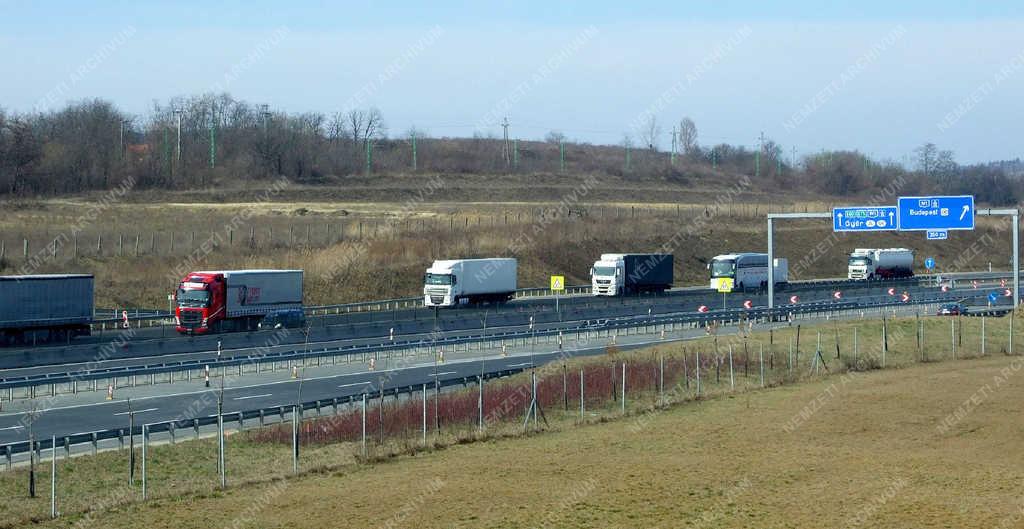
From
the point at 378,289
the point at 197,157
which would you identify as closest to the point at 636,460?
the point at 378,289

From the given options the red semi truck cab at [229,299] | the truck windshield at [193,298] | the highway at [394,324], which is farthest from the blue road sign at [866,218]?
the truck windshield at [193,298]

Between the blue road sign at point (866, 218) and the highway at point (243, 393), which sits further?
the blue road sign at point (866, 218)

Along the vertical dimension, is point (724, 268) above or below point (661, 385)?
above

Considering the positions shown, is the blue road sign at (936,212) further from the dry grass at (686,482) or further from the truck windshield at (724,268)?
the truck windshield at (724,268)

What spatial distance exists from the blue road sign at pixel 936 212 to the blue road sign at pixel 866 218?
52cm

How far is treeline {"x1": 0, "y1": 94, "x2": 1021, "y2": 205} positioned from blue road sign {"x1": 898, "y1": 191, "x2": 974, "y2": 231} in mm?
81200

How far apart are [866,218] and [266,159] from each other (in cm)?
9192

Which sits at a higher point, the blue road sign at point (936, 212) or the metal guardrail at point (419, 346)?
the blue road sign at point (936, 212)

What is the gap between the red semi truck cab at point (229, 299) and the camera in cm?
5306

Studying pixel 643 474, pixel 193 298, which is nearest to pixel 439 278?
pixel 193 298

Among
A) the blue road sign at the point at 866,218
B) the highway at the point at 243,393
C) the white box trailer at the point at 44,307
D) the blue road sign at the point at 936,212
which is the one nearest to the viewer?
the highway at the point at 243,393

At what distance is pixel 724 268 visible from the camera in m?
82.7

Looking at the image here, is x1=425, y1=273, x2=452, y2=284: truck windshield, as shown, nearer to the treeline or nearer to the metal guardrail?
the metal guardrail

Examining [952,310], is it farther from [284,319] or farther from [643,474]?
[643,474]
